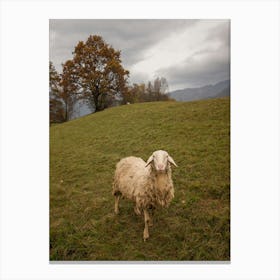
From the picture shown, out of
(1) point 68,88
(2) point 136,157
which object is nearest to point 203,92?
(2) point 136,157

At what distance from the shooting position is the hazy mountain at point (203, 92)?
126 inches

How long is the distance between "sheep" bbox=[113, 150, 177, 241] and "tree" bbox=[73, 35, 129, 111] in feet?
4.26

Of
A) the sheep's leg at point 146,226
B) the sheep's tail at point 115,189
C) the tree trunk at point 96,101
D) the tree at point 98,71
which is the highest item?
the tree at point 98,71

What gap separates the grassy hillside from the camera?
2787 mm

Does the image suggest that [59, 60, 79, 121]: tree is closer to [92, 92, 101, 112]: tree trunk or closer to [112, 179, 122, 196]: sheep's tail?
[92, 92, 101, 112]: tree trunk

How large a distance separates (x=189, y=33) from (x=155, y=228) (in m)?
2.82
